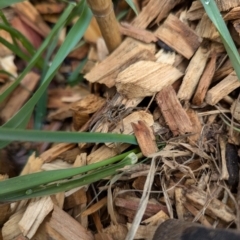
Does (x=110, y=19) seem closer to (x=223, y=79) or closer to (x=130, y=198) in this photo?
(x=223, y=79)

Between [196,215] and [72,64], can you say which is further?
[72,64]

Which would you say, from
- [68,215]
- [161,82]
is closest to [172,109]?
[161,82]

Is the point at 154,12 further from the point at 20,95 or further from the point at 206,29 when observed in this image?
the point at 20,95

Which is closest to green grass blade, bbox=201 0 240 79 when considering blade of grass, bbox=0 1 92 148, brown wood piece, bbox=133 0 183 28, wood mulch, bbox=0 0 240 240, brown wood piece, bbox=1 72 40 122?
wood mulch, bbox=0 0 240 240

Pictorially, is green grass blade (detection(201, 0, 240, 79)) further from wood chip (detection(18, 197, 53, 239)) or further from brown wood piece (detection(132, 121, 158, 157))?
wood chip (detection(18, 197, 53, 239))

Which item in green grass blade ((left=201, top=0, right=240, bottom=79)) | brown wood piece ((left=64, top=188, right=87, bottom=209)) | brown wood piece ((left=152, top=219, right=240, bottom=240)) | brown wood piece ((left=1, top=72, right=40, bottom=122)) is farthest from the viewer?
brown wood piece ((left=1, top=72, right=40, bottom=122))

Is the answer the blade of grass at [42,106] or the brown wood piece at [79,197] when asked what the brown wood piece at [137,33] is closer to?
the blade of grass at [42,106]

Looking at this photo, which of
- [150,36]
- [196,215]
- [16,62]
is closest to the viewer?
[196,215]
